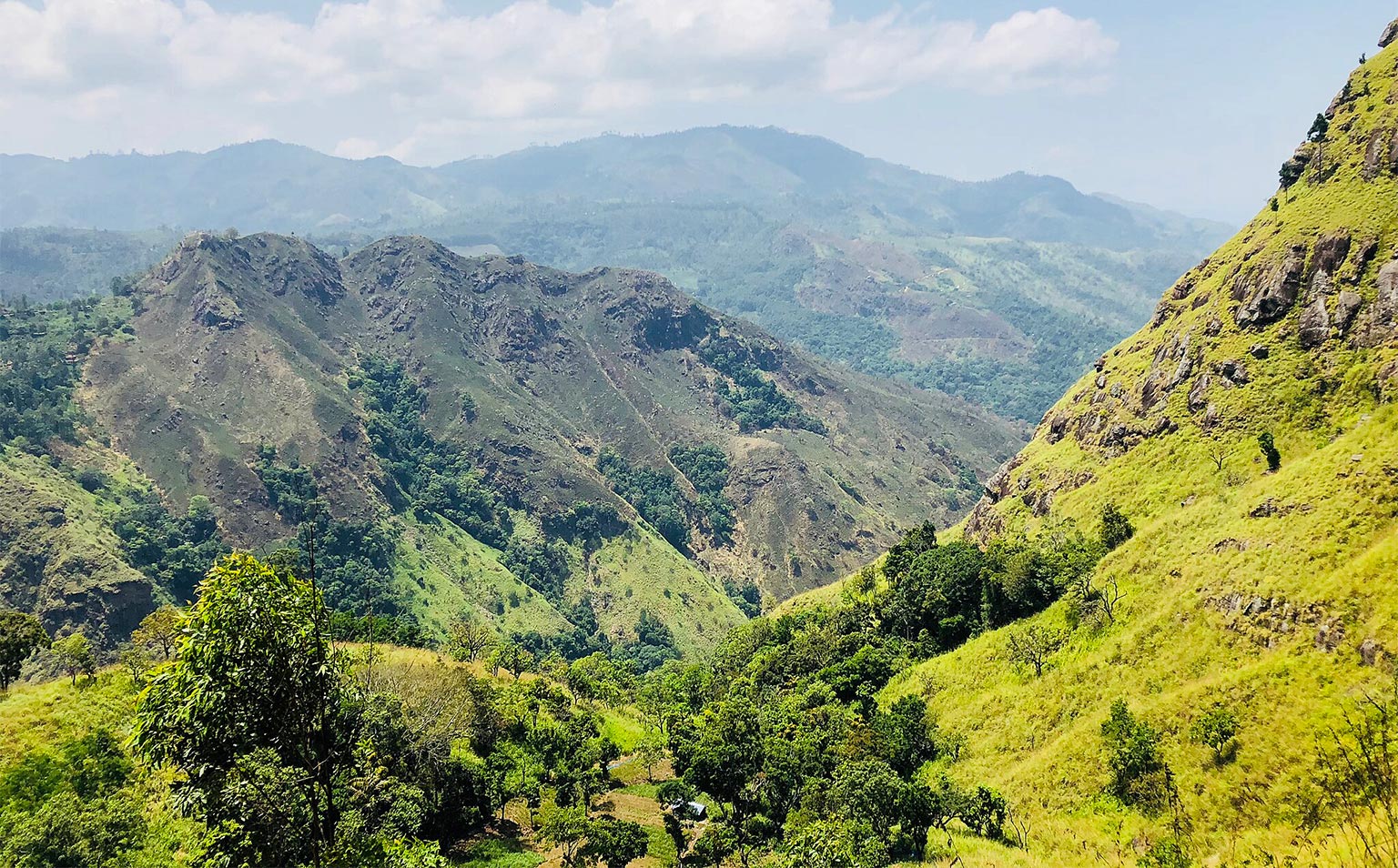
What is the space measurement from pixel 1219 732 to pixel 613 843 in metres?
41.8

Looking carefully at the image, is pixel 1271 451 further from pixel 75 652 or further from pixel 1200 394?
pixel 75 652

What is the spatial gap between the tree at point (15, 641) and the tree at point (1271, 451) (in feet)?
362

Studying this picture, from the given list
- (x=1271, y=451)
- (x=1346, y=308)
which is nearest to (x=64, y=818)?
(x=1271, y=451)

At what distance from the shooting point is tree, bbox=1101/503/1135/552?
266 feet

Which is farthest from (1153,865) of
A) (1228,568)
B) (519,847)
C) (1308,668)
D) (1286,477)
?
(519,847)

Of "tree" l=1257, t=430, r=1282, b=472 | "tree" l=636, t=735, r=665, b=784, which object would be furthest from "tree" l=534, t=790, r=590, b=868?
"tree" l=1257, t=430, r=1282, b=472

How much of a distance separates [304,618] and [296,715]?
185cm

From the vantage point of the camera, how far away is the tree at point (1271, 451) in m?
72.4

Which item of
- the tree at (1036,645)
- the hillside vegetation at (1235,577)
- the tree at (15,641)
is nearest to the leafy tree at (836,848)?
the hillside vegetation at (1235,577)

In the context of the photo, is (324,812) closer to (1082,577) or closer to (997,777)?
(997,777)

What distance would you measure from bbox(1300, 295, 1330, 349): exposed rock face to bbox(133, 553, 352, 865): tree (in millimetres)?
97455

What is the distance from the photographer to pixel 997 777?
2234 inches

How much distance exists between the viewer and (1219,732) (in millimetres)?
46281

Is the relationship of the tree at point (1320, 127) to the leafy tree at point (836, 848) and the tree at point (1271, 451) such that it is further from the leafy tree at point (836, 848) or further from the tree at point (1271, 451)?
the leafy tree at point (836, 848)
